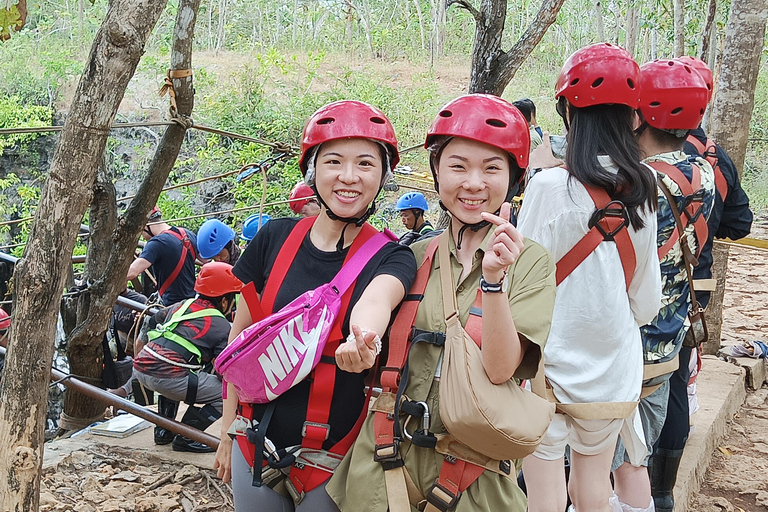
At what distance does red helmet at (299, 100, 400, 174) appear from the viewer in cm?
200

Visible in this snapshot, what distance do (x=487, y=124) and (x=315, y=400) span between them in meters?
0.85

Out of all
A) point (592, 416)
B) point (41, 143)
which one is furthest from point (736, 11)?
point (41, 143)

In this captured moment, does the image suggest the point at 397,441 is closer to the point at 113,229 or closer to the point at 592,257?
the point at 592,257

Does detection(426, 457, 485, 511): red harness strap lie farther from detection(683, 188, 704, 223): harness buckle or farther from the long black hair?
detection(683, 188, 704, 223): harness buckle

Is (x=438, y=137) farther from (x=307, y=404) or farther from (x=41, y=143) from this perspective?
(x=41, y=143)

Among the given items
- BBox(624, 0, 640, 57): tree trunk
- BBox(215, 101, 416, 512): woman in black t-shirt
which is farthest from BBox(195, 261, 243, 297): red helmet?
BBox(624, 0, 640, 57): tree trunk

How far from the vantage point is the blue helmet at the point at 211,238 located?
20.1 feet

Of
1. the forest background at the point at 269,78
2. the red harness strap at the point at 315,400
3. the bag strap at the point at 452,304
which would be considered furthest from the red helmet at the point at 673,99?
the forest background at the point at 269,78

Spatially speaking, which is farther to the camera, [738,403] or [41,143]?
[41,143]

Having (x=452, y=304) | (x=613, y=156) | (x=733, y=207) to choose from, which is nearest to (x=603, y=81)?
(x=613, y=156)

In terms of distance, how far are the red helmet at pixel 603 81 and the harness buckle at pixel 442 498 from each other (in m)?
1.27

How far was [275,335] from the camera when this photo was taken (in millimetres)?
1850

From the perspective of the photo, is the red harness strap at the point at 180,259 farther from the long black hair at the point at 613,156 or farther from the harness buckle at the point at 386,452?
the harness buckle at the point at 386,452

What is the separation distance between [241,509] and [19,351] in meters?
0.84
